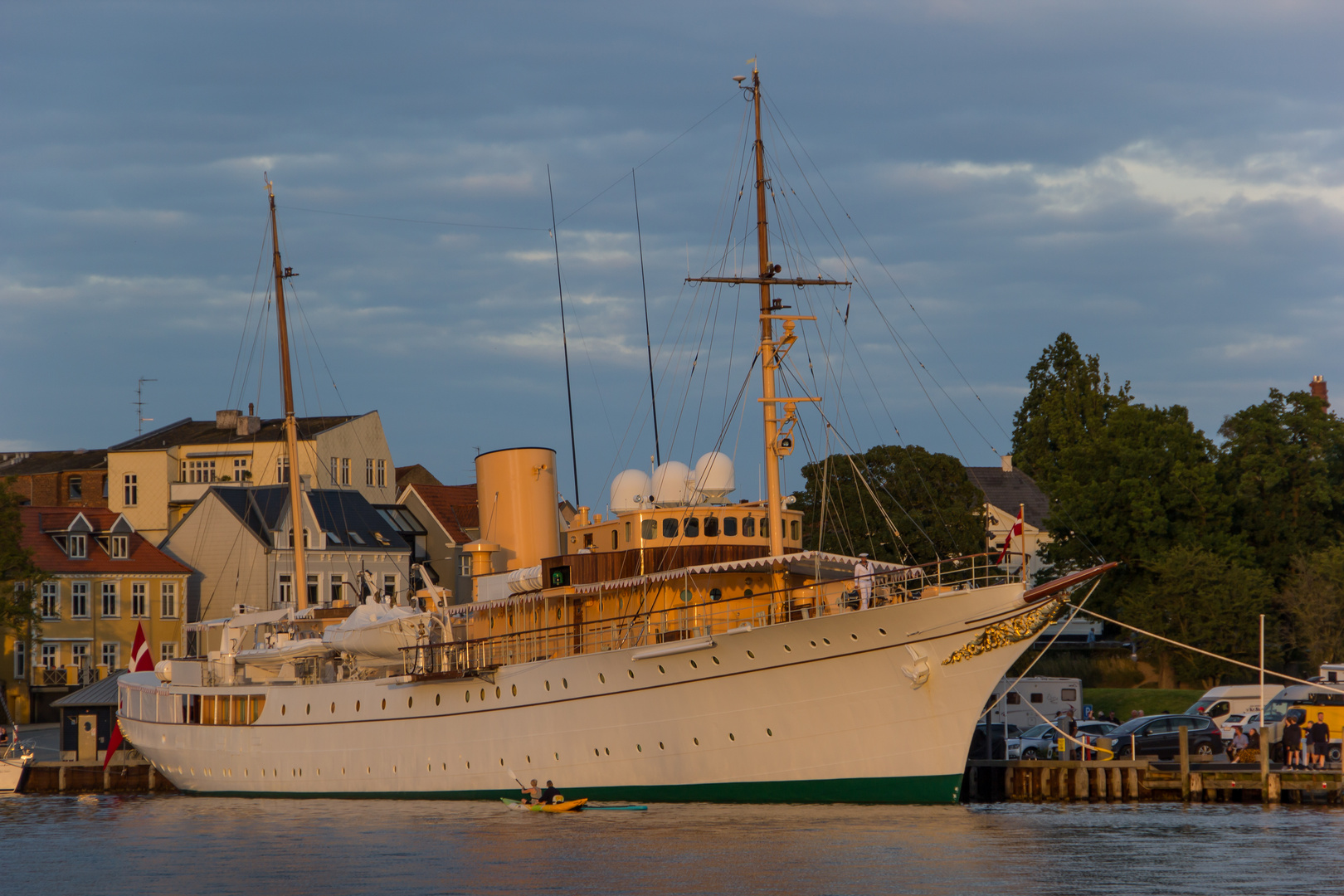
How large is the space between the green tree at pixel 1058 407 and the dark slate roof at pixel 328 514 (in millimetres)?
34159

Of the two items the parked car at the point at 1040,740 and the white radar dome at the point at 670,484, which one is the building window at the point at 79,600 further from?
the parked car at the point at 1040,740

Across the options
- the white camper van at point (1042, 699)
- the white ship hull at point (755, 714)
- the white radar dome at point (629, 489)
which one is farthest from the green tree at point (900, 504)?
the white ship hull at point (755, 714)

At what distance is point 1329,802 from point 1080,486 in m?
34.2

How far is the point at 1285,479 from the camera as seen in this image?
63.9 meters

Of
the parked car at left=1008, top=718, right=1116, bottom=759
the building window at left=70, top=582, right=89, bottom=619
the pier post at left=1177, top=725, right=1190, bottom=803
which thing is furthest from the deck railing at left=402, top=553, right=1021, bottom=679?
Answer: the building window at left=70, top=582, right=89, bottom=619

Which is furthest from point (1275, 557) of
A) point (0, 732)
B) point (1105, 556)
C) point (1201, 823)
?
point (0, 732)

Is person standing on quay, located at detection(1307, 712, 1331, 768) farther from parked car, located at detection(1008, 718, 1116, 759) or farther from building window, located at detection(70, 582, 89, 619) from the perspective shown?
building window, located at detection(70, 582, 89, 619)

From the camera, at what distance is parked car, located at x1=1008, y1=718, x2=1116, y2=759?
1487 inches

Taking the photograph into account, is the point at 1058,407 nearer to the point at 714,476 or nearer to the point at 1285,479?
the point at 1285,479

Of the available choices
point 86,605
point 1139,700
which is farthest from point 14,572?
point 1139,700

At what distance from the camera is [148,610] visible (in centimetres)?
6378

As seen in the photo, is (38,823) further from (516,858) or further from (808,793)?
(808,793)

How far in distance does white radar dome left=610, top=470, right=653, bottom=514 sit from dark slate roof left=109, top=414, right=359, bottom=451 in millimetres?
42104

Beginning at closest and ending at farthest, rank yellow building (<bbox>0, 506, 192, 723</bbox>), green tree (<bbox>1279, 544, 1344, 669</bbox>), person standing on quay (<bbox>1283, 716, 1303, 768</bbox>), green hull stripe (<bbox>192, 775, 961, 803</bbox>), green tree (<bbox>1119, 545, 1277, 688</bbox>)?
1. green hull stripe (<bbox>192, 775, 961, 803</bbox>)
2. person standing on quay (<bbox>1283, 716, 1303, 768</bbox>)
3. green tree (<bbox>1279, 544, 1344, 669</bbox>)
4. green tree (<bbox>1119, 545, 1277, 688</bbox>)
5. yellow building (<bbox>0, 506, 192, 723</bbox>)
